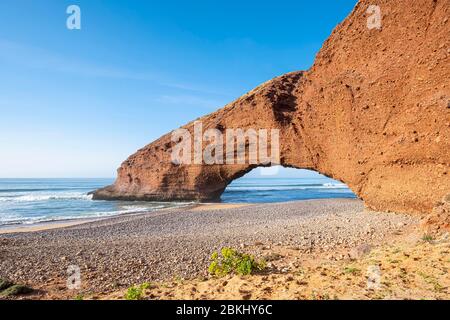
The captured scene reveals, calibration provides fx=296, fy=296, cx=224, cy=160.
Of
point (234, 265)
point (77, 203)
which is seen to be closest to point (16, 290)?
point (234, 265)

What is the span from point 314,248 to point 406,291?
5051mm

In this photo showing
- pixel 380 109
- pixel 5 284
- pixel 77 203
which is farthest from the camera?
pixel 77 203

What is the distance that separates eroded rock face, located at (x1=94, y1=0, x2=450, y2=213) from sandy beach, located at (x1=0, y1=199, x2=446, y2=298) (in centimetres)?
200

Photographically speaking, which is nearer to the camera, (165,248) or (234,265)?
(234,265)

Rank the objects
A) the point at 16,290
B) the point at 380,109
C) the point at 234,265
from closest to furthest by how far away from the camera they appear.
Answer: the point at 234,265
the point at 16,290
the point at 380,109

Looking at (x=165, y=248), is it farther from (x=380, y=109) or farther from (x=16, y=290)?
(x=380, y=109)

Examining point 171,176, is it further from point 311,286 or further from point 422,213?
point 311,286

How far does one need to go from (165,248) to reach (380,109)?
1182 centimetres

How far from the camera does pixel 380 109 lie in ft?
47.0

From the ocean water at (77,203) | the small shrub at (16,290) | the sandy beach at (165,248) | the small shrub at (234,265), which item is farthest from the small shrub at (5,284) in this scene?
the ocean water at (77,203)

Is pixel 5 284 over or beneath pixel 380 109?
beneath

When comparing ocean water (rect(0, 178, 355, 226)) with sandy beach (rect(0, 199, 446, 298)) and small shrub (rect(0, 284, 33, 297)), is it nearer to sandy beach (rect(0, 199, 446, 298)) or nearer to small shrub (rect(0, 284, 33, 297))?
sandy beach (rect(0, 199, 446, 298))

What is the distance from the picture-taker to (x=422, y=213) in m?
12.3
